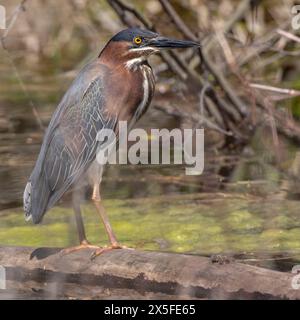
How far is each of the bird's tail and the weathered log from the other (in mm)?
190

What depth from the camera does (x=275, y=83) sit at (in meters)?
8.73

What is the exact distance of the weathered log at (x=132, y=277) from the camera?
12.4ft

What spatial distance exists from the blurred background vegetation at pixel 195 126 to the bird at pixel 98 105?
0.60 meters

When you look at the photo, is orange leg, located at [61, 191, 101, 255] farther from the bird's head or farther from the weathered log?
the bird's head

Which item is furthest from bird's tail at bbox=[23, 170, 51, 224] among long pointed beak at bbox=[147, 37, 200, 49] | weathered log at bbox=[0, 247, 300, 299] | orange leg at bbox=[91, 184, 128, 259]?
long pointed beak at bbox=[147, 37, 200, 49]

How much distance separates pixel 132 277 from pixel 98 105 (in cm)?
122

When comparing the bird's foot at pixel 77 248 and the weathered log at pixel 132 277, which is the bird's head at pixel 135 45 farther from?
the weathered log at pixel 132 277

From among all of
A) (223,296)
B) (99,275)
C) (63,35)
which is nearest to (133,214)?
(99,275)

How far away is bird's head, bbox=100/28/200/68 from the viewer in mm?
5023

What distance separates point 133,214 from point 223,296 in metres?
2.15

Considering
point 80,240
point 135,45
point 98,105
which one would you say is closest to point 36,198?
point 80,240

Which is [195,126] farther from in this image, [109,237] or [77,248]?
[77,248]

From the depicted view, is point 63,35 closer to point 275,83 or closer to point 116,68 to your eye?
point 275,83

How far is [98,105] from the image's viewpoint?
505 centimetres
